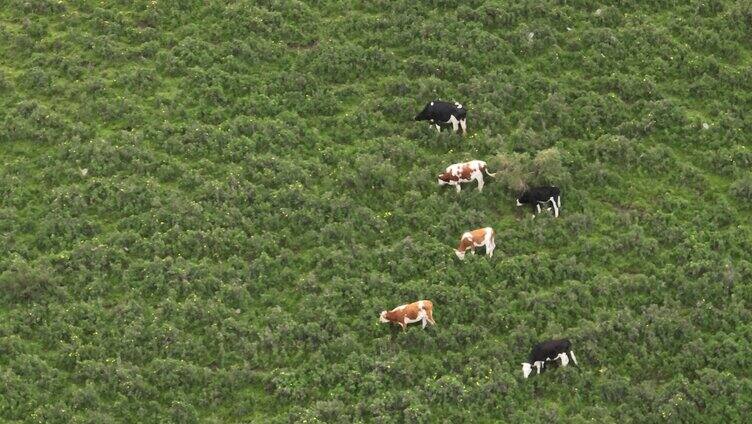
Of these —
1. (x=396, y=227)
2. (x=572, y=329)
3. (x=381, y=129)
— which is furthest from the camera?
(x=381, y=129)

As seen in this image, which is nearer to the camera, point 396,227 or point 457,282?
point 457,282

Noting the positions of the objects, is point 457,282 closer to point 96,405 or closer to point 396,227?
point 396,227

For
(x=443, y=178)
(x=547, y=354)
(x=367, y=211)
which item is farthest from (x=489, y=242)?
(x=547, y=354)

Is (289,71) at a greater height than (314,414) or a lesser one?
greater

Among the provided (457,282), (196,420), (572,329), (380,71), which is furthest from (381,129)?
(196,420)

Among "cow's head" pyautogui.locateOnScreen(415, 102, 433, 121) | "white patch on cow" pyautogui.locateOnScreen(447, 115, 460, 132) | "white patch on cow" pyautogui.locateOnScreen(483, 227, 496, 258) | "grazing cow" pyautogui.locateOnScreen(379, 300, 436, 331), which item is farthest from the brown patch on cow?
"cow's head" pyautogui.locateOnScreen(415, 102, 433, 121)

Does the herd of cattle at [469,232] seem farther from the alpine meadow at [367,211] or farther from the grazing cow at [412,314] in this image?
the alpine meadow at [367,211]

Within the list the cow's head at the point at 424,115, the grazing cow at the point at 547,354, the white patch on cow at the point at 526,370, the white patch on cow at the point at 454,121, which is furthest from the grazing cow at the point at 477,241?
the cow's head at the point at 424,115

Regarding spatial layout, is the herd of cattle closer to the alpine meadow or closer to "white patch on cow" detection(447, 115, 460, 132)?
"white patch on cow" detection(447, 115, 460, 132)
